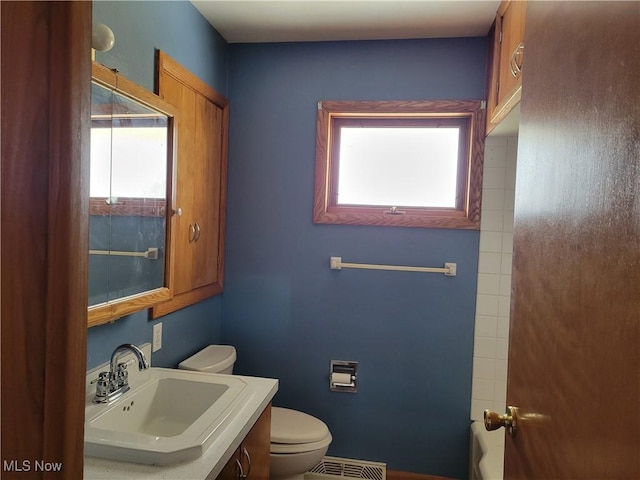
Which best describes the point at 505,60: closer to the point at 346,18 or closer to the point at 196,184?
the point at 346,18

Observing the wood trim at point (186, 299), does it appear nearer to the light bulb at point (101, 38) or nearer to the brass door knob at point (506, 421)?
the light bulb at point (101, 38)

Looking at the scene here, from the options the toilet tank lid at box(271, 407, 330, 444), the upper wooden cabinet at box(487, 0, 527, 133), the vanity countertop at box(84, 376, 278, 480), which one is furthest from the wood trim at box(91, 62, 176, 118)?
the toilet tank lid at box(271, 407, 330, 444)

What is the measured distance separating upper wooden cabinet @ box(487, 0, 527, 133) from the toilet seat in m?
1.66

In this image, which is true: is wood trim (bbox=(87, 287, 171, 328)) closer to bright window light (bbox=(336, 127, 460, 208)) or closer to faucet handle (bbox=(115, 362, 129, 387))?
faucet handle (bbox=(115, 362, 129, 387))

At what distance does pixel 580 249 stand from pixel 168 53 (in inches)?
68.3

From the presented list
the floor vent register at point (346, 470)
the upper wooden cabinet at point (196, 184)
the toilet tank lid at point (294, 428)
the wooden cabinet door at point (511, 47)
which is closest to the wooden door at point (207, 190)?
the upper wooden cabinet at point (196, 184)

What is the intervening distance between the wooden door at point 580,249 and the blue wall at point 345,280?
1.33m

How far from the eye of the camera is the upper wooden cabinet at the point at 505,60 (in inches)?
58.5

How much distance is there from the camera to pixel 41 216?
1.31ft

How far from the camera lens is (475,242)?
Answer: 7.06 feet

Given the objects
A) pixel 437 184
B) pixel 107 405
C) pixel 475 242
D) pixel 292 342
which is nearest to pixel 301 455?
pixel 292 342

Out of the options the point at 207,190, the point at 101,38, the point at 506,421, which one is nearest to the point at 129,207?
the point at 101,38

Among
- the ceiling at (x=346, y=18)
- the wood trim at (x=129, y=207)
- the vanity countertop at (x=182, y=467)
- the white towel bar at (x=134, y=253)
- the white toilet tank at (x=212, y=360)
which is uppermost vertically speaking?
the ceiling at (x=346, y=18)

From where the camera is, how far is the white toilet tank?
1.86 m
